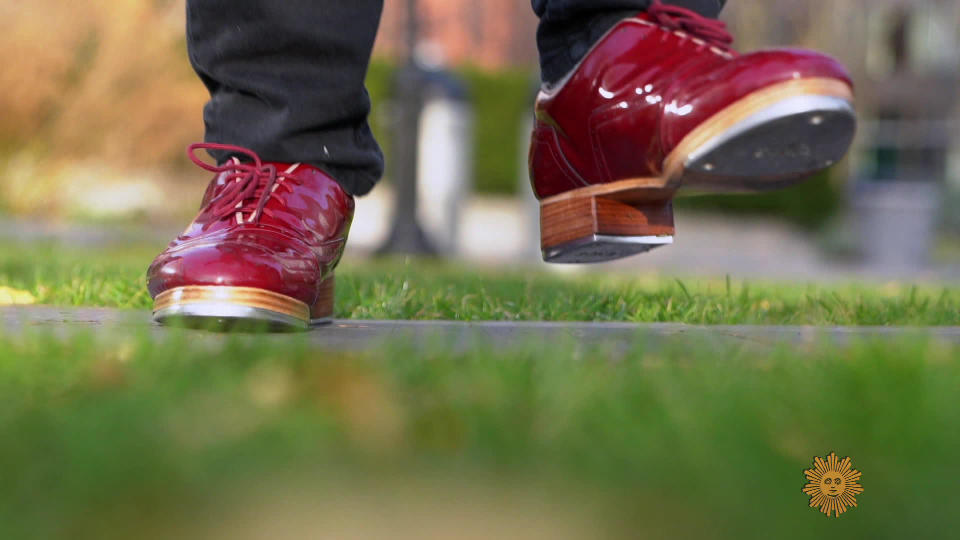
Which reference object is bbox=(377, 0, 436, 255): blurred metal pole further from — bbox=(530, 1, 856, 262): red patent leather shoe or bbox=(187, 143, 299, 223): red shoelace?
bbox=(187, 143, 299, 223): red shoelace

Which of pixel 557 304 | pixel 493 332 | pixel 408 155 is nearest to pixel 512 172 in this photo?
pixel 408 155

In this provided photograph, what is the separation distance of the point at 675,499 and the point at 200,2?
4.35 feet

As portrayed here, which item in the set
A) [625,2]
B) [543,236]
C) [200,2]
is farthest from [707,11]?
[200,2]

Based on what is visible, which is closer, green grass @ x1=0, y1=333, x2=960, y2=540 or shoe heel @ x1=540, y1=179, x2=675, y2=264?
green grass @ x1=0, y1=333, x2=960, y2=540

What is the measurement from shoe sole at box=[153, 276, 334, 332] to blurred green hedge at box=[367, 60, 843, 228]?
43.4 ft

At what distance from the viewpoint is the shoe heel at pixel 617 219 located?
1.75m

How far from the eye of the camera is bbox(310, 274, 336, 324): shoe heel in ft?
5.72

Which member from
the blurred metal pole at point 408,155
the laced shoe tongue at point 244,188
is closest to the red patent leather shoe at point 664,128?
the laced shoe tongue at point 244,188

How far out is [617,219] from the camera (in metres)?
1.77

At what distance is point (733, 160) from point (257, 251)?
75 cm

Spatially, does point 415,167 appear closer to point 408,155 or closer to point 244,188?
point 408,155

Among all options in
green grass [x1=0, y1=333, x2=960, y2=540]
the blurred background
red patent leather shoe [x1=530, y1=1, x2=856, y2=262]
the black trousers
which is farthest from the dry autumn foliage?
green grass [x1=0, y1=333, x2=960, y2=540]

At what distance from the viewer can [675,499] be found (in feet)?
2.55

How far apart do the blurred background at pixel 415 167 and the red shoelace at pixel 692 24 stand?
6928 millimetres
